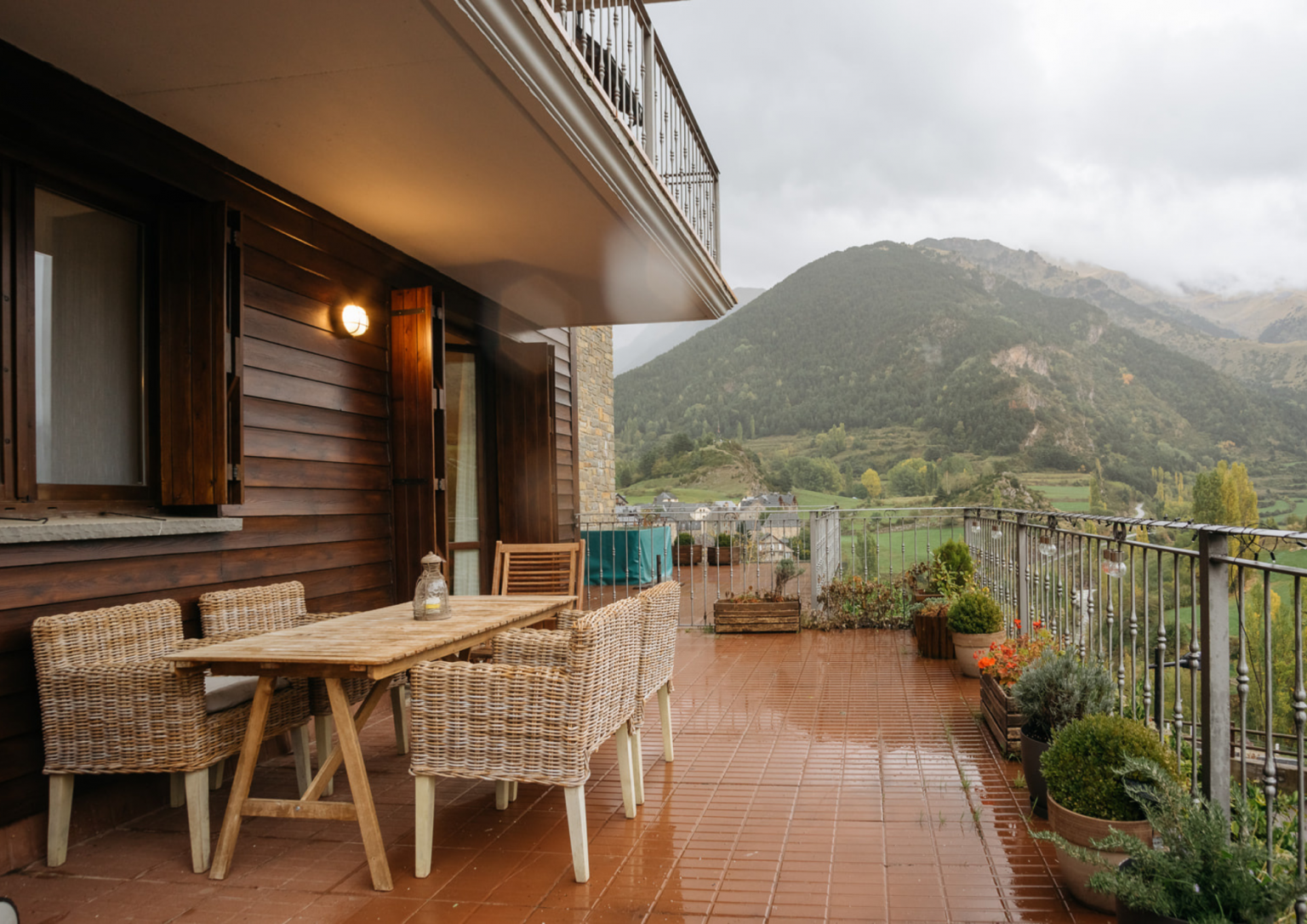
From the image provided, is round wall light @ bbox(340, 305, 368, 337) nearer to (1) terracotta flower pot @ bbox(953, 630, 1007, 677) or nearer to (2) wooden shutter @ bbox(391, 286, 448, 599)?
(2) wooden shutter @ bbox(391, 286, 448, 599)

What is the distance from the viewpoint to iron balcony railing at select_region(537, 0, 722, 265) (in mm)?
4254

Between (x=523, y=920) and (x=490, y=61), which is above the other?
(x=490, y=61)

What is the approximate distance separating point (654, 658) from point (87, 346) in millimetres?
2549

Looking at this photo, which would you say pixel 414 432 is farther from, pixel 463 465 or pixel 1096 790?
pixel 1096 790

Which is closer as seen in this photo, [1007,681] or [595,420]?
[1007,681]

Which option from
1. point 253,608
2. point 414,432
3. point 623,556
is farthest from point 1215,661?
point 623,556

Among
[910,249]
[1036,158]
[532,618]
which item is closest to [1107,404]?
[910,249]

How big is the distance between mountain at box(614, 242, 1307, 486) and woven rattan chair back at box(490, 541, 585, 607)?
100 feet

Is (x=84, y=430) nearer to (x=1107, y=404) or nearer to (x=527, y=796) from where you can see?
(x=527, y=796)

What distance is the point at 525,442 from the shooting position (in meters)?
6.80

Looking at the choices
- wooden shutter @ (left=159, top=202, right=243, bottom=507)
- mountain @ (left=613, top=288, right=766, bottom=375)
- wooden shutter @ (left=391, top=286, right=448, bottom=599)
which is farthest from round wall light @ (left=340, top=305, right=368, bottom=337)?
mountain @ (left=613, top=288, right=766, bottom=375)

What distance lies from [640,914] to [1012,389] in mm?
37023

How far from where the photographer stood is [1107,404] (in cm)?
3519

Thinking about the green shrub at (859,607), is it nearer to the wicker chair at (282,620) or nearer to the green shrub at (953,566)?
the green shrub at (953,566)
